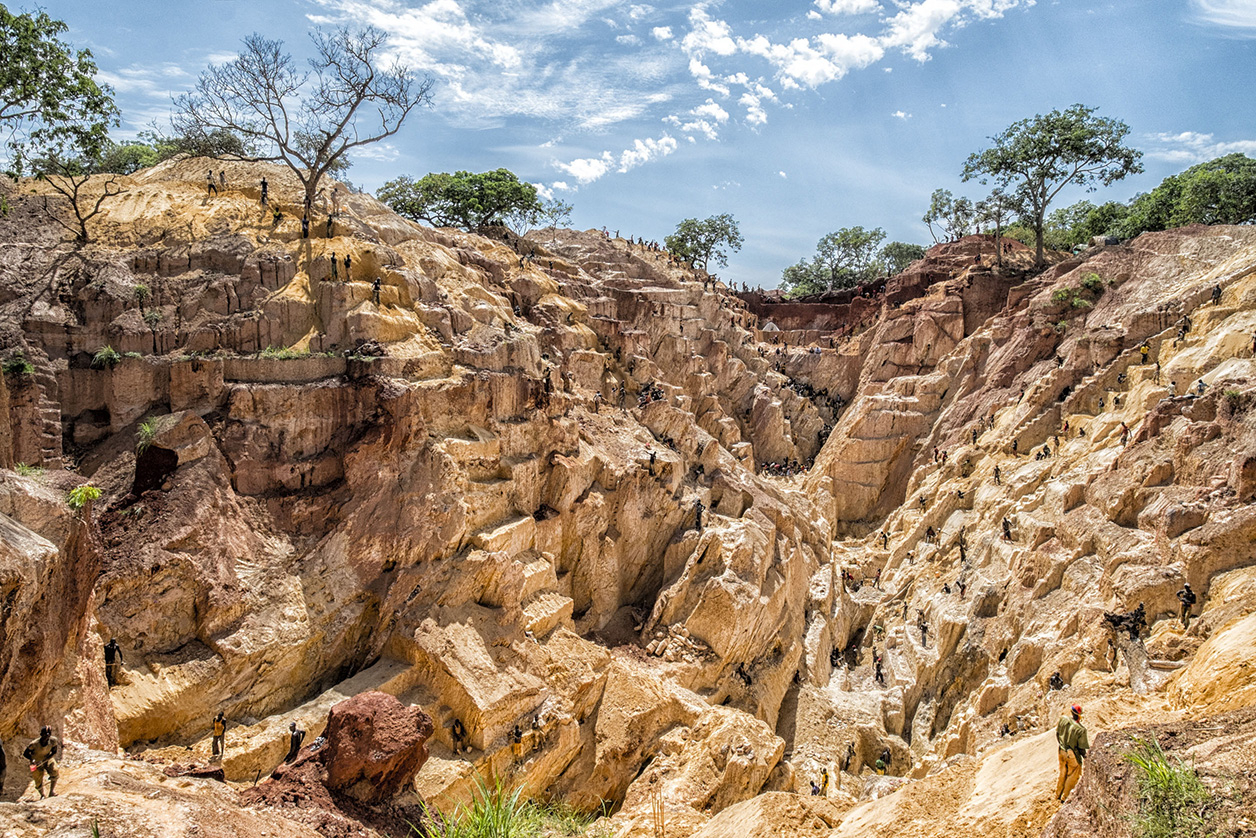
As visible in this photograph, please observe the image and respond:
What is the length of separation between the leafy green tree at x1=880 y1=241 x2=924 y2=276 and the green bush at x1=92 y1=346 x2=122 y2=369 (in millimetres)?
75725

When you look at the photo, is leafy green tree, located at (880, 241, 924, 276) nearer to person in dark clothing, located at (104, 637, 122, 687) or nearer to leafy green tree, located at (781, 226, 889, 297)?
leafy green tree, located at (781, 226, 889, 297)

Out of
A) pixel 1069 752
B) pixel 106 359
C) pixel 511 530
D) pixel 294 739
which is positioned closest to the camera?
pixel 1069 752

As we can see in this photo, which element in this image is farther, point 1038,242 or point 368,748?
point 1038,242

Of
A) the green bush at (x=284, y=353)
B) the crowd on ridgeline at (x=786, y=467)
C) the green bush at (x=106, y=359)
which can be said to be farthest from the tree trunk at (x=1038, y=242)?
the green bush at (x=106, y=359)

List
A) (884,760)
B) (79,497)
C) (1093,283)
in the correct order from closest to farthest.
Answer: (79,497) < (884,760) < (1093,283)

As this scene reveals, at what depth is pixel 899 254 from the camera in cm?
7838

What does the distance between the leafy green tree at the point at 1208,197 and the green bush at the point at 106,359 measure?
2152 inches

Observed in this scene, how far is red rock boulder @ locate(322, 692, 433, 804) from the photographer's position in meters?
12.9

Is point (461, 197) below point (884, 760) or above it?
above

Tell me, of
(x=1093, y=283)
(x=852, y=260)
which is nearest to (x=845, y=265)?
(x=852, y=260)

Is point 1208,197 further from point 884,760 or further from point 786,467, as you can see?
point 884,760

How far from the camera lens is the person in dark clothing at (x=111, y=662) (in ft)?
47.3

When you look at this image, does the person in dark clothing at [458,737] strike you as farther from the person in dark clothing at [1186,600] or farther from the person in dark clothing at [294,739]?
the person in dark clothing at [1186,600]

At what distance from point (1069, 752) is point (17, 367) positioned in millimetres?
24469
